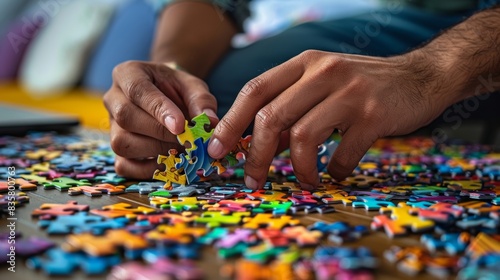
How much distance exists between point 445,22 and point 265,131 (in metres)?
1.33

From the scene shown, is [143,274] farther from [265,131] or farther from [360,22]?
[360,22]

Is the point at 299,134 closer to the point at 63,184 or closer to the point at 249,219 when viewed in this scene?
the point at 249,219

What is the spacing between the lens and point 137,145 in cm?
120

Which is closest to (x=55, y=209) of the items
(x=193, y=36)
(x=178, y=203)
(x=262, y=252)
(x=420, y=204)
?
(x=178, y=203)

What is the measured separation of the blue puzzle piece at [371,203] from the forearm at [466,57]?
319mm

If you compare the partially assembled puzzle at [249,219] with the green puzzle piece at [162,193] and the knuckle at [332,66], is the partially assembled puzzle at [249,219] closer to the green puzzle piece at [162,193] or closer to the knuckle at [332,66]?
the green puzzle piece at [162,193]

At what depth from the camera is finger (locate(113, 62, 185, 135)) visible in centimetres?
107

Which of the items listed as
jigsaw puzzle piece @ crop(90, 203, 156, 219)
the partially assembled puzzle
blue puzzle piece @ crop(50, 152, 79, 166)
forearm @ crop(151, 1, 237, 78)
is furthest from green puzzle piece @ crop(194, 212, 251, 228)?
forearm @ crop(151, 1, 237, 78)

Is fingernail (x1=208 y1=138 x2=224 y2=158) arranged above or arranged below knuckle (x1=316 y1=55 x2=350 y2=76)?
below

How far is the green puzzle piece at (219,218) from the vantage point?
0.85 metres

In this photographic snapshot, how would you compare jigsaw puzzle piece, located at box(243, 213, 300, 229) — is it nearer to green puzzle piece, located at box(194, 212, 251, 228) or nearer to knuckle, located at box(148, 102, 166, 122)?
green puzzle piece, located at box(194, 212, 251, 228)

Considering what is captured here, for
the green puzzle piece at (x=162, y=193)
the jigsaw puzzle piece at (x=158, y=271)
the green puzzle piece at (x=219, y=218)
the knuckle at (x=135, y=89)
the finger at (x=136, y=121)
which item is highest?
the knuckle at (x=135, y=89)

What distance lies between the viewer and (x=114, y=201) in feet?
3.38

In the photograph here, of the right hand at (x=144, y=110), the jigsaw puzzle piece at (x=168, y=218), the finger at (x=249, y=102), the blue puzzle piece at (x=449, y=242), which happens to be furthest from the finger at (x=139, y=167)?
the blue puzzle piece at (x=449, y=242)
